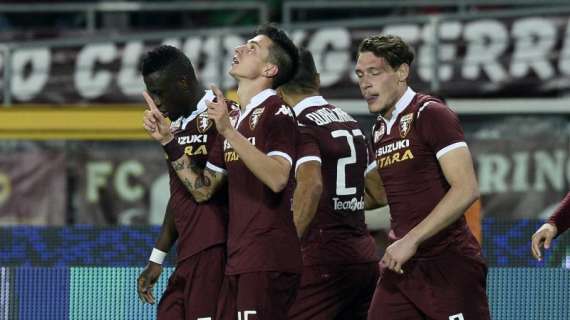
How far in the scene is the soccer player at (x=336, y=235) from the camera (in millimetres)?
6223

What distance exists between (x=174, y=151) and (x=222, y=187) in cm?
29

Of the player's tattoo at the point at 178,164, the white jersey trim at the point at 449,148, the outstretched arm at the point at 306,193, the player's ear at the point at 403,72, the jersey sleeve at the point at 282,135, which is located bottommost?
the outstretched arm at the point at 306,193

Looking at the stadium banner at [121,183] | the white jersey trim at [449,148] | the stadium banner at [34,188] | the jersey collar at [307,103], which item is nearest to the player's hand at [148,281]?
the jersey collar at [307,103]

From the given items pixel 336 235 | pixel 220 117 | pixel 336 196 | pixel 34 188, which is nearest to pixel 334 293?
pixel 336 235

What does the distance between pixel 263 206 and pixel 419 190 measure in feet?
2.25

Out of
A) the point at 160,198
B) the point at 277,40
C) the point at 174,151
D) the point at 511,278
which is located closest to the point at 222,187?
the point at 174,151

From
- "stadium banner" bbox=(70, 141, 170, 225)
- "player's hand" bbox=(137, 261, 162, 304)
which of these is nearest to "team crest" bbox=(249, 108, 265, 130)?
"player's hand" bbox=(137, 261, 162, 304)

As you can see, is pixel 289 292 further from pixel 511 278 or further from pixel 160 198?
pixel 160 198

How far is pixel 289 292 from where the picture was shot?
5.34 meters

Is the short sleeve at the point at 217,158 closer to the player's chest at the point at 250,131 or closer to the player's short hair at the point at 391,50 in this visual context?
the player's chest at the point at 250,131

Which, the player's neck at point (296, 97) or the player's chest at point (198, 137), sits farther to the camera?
the player's neck at point (296, 97)

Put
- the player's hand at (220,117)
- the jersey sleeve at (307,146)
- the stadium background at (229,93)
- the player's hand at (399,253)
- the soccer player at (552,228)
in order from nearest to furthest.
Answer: the player's hand at (220,117)
the player's hand at (399,253)
the soccer player at (552,228)
the jersey sleeve at (307,146)
the stadium background at (229,93)

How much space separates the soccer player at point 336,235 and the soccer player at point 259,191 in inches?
28.6

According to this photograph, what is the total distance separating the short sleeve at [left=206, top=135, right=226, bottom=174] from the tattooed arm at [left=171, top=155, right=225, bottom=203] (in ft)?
0.06
